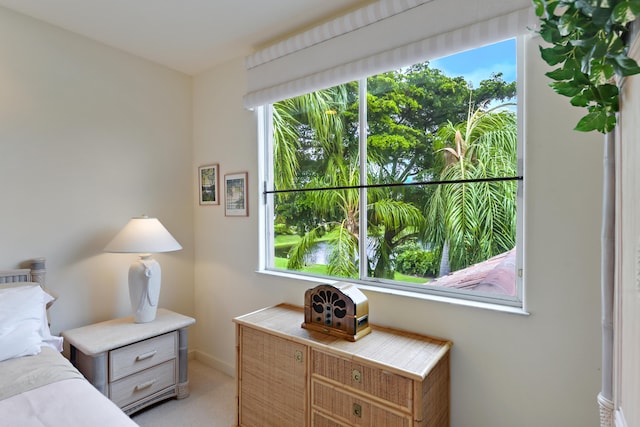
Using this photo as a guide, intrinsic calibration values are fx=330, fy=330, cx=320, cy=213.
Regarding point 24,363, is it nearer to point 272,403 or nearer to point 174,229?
point 272,403

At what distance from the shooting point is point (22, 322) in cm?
170

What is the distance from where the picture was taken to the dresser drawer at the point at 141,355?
2074 mm

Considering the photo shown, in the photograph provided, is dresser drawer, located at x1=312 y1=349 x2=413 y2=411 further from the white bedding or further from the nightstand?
the nightstand

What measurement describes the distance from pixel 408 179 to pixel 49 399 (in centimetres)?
195

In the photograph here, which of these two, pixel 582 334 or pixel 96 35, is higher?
pixel 96 35

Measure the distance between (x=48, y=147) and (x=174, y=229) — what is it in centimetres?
105

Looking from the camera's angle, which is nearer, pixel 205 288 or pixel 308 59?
pixel 308 59

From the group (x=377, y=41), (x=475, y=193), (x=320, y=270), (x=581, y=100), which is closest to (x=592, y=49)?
(x=581, y=100)

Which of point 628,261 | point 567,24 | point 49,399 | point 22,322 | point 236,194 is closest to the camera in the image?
point 567,24

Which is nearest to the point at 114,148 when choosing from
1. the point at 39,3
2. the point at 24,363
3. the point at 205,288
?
the point at 39,3

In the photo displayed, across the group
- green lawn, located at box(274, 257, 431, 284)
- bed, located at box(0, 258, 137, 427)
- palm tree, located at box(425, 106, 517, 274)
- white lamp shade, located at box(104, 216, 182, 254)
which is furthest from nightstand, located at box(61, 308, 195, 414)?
palm tree, located at box(425, 106, 517, 274)

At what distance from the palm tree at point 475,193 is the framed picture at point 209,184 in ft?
5.86

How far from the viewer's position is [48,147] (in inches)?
87.2

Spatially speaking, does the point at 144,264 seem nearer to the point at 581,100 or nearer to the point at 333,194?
the point at 333,194
